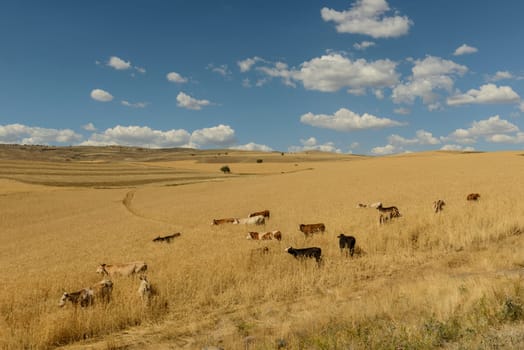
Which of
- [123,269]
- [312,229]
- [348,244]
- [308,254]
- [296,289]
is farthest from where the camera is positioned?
[312,229]

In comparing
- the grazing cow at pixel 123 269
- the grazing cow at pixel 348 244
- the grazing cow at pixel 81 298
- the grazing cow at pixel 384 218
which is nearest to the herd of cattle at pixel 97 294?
the grazing cow at pixel 81 298

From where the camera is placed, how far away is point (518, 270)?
10562 mm

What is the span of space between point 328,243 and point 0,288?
12411mm

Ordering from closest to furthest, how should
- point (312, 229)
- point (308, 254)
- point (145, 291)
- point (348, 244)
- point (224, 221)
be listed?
1. point (145, 291)
2. point (308, 254)
3. point (348, 244)
4. point (312, 229)
5. point (224, 221)

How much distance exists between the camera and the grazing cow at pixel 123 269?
14.8 meters

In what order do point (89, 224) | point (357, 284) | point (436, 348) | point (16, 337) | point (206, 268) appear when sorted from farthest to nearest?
point (89, 224) < point (206, 268) < point (357, 284) < point (16, 337) < point (436, 348)

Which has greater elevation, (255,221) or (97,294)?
(97,294)

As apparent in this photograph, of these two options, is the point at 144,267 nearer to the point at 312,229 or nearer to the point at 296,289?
the point at 296,289

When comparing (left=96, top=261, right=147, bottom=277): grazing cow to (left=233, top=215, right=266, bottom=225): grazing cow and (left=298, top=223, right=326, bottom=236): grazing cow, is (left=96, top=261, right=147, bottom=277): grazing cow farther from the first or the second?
(left=233, top=215, right=266, bottom=225): grazing cow

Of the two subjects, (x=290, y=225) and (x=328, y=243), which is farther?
(x=290, y=225)

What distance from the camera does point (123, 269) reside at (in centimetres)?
1504

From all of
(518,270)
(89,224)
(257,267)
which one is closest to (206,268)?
(257,267)

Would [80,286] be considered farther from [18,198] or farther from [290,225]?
[18,198]

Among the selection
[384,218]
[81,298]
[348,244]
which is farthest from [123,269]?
[384,218]
